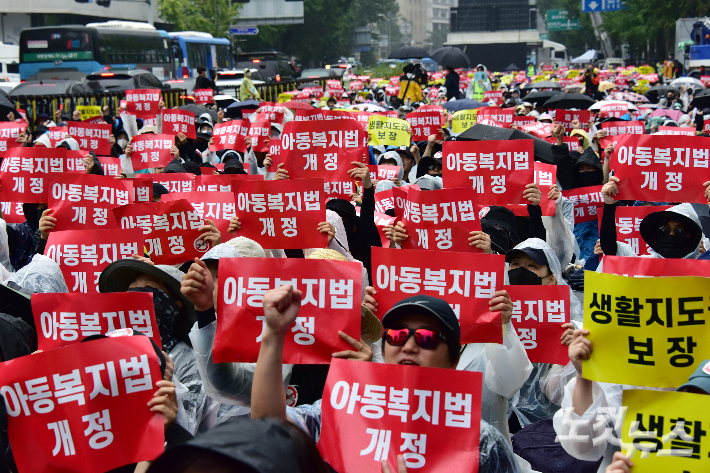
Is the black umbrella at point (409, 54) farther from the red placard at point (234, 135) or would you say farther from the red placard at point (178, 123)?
the red placard at point (234, 135)

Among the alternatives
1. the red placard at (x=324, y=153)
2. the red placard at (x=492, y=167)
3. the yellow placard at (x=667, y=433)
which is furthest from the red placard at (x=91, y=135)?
the yellow placard at (x=667, y=433)

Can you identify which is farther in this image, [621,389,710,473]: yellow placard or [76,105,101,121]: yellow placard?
[76,105,101,121]: yellow placard

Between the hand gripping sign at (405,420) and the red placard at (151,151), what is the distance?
266 inches

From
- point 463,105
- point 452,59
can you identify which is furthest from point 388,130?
point 452,59

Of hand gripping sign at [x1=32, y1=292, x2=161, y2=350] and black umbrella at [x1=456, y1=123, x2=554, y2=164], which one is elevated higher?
black umbrella at [x1=456, y1=123, x2=554, y2=164]

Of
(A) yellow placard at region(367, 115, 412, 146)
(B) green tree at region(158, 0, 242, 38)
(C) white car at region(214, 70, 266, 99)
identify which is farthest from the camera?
(B) green tree at region(158, 0, 242, 38)

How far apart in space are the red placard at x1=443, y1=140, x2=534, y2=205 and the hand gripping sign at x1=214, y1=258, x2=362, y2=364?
269 cm

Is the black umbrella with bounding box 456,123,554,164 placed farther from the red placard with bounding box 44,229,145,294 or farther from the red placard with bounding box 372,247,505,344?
the red placard with bounding box 372,247,505,344

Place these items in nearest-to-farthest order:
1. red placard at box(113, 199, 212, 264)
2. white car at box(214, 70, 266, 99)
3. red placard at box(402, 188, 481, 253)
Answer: red placard at box(402, 188, 481, 253), red placard at box(113, 199, 212, 264), white car at box(214, 70, 266, 99)

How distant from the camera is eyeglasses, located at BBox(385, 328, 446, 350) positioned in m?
2.94

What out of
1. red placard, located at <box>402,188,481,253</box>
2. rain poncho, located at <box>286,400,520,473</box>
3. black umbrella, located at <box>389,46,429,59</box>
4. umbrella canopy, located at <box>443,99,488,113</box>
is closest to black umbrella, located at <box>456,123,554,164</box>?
red placard, located at <box>402,188,481,253</box>

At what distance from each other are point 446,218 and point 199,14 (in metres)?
44.3

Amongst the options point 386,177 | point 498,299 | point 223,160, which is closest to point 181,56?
point 223,160

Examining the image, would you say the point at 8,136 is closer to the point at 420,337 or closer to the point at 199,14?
the point at 420,337
